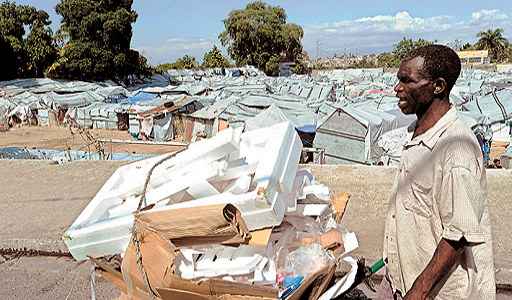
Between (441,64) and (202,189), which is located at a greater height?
(441,64)

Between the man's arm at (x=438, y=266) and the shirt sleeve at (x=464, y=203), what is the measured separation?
0.04 meters

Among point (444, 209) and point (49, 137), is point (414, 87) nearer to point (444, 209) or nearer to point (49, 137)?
point (444, 209)

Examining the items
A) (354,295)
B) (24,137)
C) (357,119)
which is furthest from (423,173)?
(24,137)

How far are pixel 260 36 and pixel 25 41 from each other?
2750cm

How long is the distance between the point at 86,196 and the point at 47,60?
120 feet

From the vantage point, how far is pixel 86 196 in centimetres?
670

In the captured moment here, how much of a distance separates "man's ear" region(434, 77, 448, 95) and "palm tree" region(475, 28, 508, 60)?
262ft

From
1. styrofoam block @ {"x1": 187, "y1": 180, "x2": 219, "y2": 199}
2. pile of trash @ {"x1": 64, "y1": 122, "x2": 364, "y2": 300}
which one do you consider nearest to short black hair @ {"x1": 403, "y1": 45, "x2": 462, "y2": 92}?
pile of trash @ {"x1": 64, "y1": 122, "x2": 364, "y2": 300}

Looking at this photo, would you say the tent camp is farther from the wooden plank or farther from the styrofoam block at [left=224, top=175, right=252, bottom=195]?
the styrofoam block at [left=224, top=175, right=252, bottom=195]

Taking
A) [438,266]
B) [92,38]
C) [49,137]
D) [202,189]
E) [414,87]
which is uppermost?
[92,38]

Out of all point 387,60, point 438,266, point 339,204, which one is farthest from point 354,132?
point 387,60

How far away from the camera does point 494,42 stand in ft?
245

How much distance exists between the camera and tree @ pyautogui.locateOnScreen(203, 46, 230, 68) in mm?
58469

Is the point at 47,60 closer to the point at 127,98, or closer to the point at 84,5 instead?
the point at 84,5
